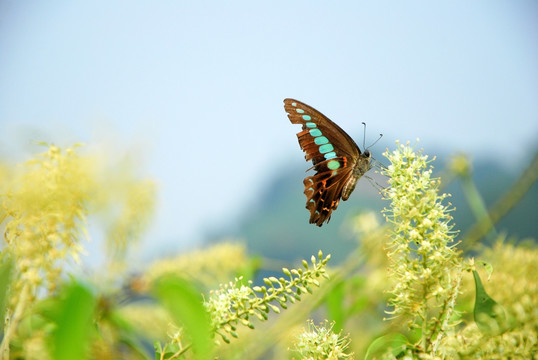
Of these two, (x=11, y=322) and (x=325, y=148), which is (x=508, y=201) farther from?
(x=11, y=322)

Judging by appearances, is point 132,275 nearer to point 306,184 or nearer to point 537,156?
point 306,184

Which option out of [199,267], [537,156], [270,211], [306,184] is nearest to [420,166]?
[537,156]

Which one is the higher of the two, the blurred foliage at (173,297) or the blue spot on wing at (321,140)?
the blue spot on wing at (321,140)

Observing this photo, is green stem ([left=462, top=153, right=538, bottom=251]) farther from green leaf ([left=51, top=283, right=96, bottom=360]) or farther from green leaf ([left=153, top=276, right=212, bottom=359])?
green leaf ([left=51, top=283, right=96, bottom=360])

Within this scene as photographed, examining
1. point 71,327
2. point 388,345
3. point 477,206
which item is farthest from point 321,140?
point 71,327

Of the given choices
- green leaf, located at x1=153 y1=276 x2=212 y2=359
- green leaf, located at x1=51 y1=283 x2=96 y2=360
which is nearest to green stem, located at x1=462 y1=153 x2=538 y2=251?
green leaf, located at x1=153 y1=276 x2=212 y2=359

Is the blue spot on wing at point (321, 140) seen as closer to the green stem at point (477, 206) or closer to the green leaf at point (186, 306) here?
the green stem at point (477, 206)

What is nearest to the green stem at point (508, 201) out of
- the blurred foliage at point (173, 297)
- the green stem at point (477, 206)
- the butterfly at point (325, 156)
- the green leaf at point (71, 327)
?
the green stem at point (477, 206)
